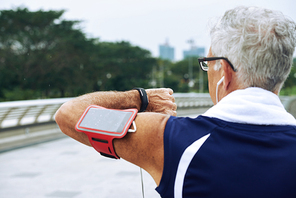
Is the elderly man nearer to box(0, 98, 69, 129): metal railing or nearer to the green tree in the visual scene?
box(0, 98, 69, 129): metal railing

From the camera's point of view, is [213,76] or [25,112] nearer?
[213,76]

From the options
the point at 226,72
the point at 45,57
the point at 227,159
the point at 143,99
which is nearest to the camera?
the point at 227,159

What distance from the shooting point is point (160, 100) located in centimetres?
156

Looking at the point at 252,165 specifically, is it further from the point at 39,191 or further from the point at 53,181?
the point at 53,181

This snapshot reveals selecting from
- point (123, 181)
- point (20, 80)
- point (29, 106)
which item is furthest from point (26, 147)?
point (20, 80)

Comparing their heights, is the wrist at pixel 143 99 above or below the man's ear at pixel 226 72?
below

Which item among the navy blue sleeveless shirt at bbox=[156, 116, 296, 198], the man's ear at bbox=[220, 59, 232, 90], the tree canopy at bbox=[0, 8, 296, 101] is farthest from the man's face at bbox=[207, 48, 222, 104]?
the tree canopy at bbox=[0, 8, 296, 101]

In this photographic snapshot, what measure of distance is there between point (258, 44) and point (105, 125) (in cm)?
58

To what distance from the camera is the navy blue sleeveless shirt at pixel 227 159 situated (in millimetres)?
1079

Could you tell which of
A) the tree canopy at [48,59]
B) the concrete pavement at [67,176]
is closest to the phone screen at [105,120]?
the concrete pavement at [67,176]

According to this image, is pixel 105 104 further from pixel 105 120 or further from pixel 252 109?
pixel 252 109

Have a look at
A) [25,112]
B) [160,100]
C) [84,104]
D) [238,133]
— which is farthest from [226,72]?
[25,112]

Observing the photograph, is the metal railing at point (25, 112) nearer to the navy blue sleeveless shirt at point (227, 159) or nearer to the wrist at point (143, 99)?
the wrist at point (143, 99)

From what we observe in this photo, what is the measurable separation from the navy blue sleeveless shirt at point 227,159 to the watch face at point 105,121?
0.49 ft
